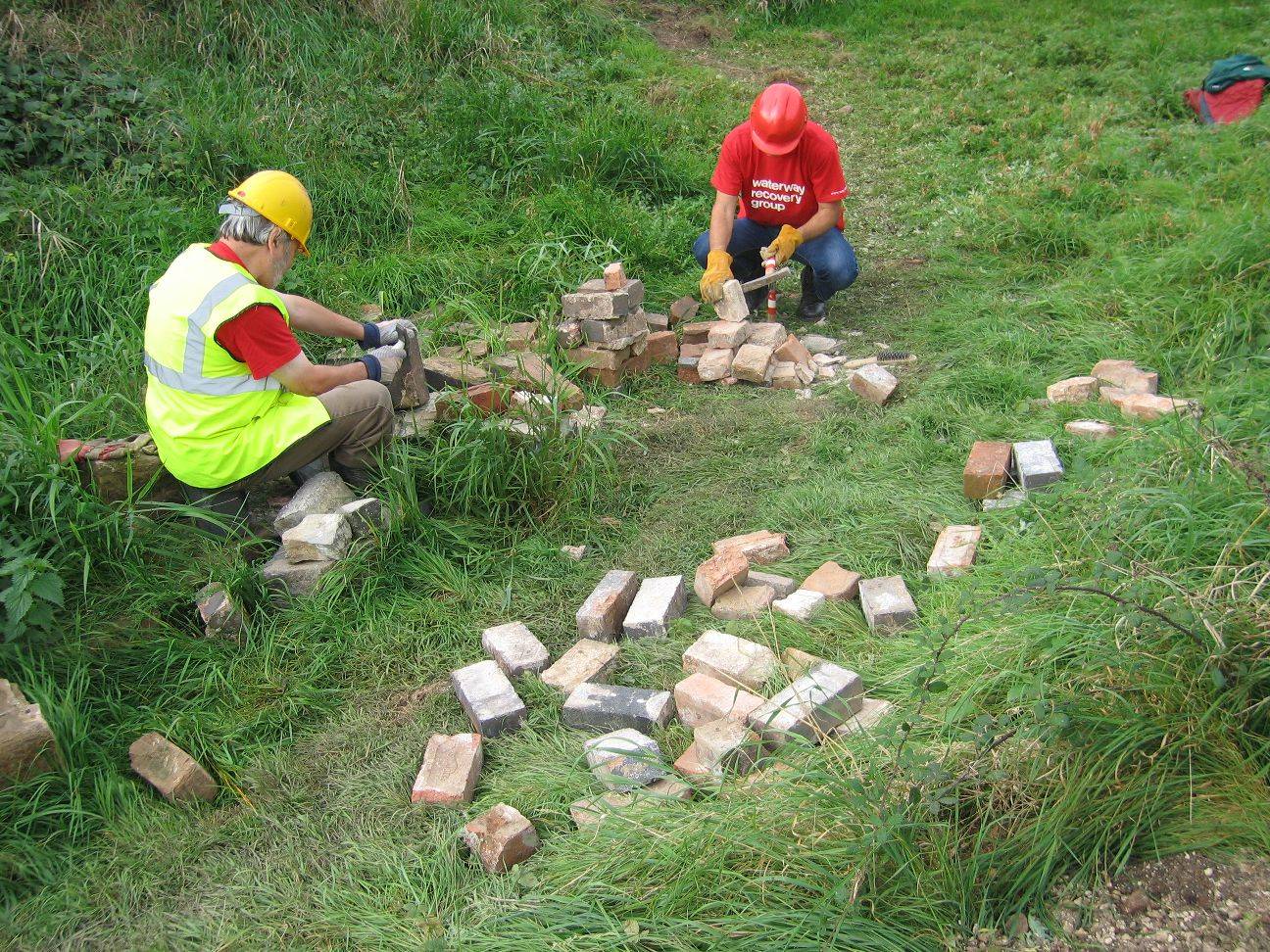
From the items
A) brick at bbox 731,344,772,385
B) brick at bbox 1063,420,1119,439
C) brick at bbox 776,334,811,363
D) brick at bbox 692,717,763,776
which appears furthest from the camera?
brick at bbox 776,334,811,363

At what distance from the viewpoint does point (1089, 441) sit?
4.25 metres

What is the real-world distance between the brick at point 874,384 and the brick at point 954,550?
140 centimetres

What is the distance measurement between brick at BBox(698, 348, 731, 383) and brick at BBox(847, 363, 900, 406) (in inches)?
30.0

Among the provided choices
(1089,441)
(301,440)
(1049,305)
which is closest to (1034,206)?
(1049,305)

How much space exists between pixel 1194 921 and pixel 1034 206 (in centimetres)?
580

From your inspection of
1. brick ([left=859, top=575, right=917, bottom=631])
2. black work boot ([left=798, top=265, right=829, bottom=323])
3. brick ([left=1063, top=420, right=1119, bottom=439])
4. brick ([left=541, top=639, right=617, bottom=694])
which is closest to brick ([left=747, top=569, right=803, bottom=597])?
brick ([left=859, top=575, right=917, bottom=631])

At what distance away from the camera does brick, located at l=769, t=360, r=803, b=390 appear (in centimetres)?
555

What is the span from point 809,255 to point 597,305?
1636 mm

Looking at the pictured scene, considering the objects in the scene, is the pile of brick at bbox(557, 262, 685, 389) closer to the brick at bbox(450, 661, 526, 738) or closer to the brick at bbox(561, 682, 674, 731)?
the brick at bbox(450, 661, 526, 738)

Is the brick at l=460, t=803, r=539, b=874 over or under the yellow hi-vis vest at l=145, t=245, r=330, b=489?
under

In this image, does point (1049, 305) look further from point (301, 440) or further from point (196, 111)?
point (196, 111)

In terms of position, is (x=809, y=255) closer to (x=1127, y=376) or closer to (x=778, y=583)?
(x=1127, y=376)

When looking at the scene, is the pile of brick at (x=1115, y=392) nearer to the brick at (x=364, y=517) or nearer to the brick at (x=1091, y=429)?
the brick at (x=1091, y=429)

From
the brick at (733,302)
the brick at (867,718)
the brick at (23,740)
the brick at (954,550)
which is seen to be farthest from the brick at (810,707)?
the brick at (733,302)
